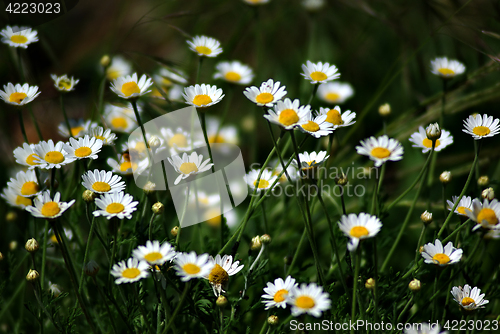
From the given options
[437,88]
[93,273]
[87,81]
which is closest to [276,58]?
[437,88]

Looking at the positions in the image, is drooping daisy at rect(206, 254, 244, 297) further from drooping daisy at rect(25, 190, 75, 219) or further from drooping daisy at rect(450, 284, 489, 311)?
drooping daisy at rect(450, 284, 489, 311)

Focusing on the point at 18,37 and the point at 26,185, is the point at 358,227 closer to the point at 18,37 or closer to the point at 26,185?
the point at 26,185

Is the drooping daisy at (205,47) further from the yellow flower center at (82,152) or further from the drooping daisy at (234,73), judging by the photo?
the yellow flower center at (82,152)

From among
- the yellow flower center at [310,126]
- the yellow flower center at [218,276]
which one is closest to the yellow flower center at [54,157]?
the yellow flower center at [218,276]

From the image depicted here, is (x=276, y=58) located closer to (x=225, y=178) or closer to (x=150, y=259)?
(x=225, y=178)

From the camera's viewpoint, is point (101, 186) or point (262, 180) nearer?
point (101, 186)

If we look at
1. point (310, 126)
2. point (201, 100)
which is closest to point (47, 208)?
point (201, 100)
